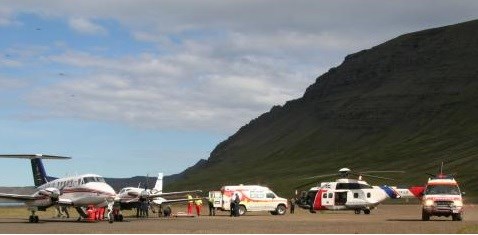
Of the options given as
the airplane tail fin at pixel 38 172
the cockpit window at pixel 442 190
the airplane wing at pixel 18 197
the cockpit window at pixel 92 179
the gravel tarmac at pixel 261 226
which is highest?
the airplane tail fin at pixel 38 172

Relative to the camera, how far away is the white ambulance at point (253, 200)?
6061 centimetres

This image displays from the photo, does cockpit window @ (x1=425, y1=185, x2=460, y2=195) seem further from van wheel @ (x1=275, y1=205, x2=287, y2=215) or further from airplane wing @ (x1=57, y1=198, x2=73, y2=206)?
airplane wing @ (x1=57, y1=198, x2=73, y2=206)

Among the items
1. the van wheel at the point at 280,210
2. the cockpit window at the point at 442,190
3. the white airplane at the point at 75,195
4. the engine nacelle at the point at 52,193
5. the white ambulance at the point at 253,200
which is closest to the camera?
the cockpit window at the point at 442,190

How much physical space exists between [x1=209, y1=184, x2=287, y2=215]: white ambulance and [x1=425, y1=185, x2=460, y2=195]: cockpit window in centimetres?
1843

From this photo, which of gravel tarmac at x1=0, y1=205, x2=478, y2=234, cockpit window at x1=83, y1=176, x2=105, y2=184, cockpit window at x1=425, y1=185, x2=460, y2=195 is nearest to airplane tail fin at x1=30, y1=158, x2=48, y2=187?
cockpit window at x1=83, y1=176, x2=105, y2=184

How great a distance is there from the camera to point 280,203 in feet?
201

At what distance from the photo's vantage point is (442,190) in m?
44.5

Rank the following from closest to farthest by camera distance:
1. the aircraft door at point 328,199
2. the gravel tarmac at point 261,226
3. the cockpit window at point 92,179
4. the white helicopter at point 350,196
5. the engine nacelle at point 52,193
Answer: the gravel tarmac at point 261,226 < the engine nacelle at point 52,193 < the cockpit window at point 92,179 < the white helicopter at point 350,196 < the aircraft door at point 328,199

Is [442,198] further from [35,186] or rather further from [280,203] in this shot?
[35,186]

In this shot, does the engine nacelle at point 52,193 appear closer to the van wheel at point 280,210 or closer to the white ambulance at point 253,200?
the white ambulance at point 253,200

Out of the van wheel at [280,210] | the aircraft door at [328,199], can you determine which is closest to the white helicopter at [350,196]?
the aircraft door at [328,199]

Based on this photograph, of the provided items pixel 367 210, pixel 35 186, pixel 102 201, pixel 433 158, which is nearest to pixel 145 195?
pixel 102 201

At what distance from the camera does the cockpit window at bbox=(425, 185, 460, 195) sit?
1746 inches

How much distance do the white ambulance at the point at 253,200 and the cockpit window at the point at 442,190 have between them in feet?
60.5
